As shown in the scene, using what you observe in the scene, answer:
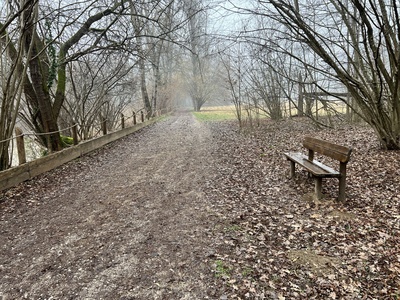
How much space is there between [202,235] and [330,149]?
264cm

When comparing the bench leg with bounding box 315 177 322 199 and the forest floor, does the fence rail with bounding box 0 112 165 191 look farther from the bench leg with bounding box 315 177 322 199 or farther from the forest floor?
the bench leg with bounding box 315 177 322 199

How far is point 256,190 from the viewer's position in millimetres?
5633

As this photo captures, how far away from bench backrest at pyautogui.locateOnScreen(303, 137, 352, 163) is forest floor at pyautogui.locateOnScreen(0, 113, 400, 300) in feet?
2.25

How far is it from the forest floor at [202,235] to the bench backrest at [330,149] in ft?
2.25

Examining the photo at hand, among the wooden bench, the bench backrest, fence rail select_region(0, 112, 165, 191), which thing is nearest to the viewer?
the bench backrest

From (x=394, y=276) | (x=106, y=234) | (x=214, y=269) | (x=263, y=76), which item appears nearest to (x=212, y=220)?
(x=214, y=269)

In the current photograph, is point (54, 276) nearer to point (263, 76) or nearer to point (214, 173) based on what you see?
point (214, 173)

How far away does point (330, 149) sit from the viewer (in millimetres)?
4910

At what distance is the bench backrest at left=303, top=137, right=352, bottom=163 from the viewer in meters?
4.34

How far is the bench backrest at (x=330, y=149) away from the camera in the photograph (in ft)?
14.2

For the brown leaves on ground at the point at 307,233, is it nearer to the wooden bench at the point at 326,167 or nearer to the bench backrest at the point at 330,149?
the wooden bench at the point at 326,167

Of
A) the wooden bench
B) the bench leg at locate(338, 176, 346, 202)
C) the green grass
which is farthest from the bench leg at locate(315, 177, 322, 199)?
the green grass

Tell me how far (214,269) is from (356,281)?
1.39 metres

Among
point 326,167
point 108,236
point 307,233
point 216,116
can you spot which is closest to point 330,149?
point 326,167
